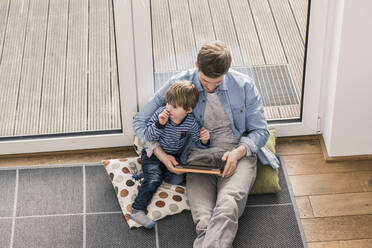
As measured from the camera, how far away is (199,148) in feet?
8.55

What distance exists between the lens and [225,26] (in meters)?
2.77

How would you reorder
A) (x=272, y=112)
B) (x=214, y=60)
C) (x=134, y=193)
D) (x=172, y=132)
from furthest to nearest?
(x=272, y=112) < (x=134, y=193) < (x=172, y=132) < (x=214, y=60)

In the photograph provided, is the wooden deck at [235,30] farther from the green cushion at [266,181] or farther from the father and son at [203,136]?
the green cushion at [266,181]

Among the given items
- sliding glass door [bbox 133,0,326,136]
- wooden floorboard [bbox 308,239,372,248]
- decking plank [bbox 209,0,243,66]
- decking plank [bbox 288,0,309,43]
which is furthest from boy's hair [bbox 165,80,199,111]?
wooden floorboard [bbox 308,239,372,248]

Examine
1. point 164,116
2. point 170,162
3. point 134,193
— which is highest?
point 164,116

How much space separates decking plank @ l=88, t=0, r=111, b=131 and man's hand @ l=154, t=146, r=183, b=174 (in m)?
0.47

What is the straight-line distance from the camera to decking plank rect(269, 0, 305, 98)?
2.73 meters

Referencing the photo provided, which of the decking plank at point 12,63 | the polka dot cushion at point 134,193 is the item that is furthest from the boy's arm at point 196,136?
the decking plank at point 12,63

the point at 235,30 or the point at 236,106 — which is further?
the point at 235,30

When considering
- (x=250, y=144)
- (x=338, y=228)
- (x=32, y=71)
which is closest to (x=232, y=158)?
(x=250, y=144)

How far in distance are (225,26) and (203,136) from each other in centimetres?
60

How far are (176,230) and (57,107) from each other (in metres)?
0.92

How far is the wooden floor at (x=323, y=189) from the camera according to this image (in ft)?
8.18

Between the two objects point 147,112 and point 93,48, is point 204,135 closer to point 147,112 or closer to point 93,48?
point 147,112
